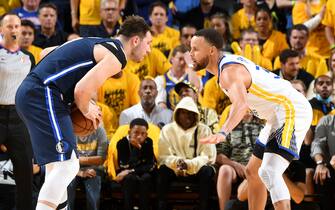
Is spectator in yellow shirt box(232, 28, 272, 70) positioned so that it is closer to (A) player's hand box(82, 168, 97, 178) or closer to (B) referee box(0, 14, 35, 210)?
(A) player's hand box(82, 168, 97, 178)

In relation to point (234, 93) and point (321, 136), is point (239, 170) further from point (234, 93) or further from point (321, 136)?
point (234, 93)

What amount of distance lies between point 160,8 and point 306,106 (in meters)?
5.51

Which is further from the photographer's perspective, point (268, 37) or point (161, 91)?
point (268, 37)

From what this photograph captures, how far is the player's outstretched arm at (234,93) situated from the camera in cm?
590

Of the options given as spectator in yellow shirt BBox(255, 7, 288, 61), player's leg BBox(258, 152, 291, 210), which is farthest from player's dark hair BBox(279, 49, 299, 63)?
player's leg BBox(258, 152, 291, 210)

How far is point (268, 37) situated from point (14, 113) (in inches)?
213

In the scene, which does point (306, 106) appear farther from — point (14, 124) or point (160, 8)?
point (160, 8)

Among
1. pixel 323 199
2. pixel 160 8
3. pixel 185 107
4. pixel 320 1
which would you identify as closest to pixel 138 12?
pixel 160 8

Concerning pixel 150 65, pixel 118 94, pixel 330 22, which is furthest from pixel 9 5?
pixel 330 22

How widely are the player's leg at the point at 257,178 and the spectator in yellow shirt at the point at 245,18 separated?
18.5 feet

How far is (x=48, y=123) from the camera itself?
5.58m

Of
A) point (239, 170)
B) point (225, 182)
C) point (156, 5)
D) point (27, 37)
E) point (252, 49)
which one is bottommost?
point (225, 182)

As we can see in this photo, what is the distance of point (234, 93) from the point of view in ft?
19.9

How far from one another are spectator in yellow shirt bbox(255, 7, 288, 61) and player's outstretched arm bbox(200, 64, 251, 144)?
520cm
